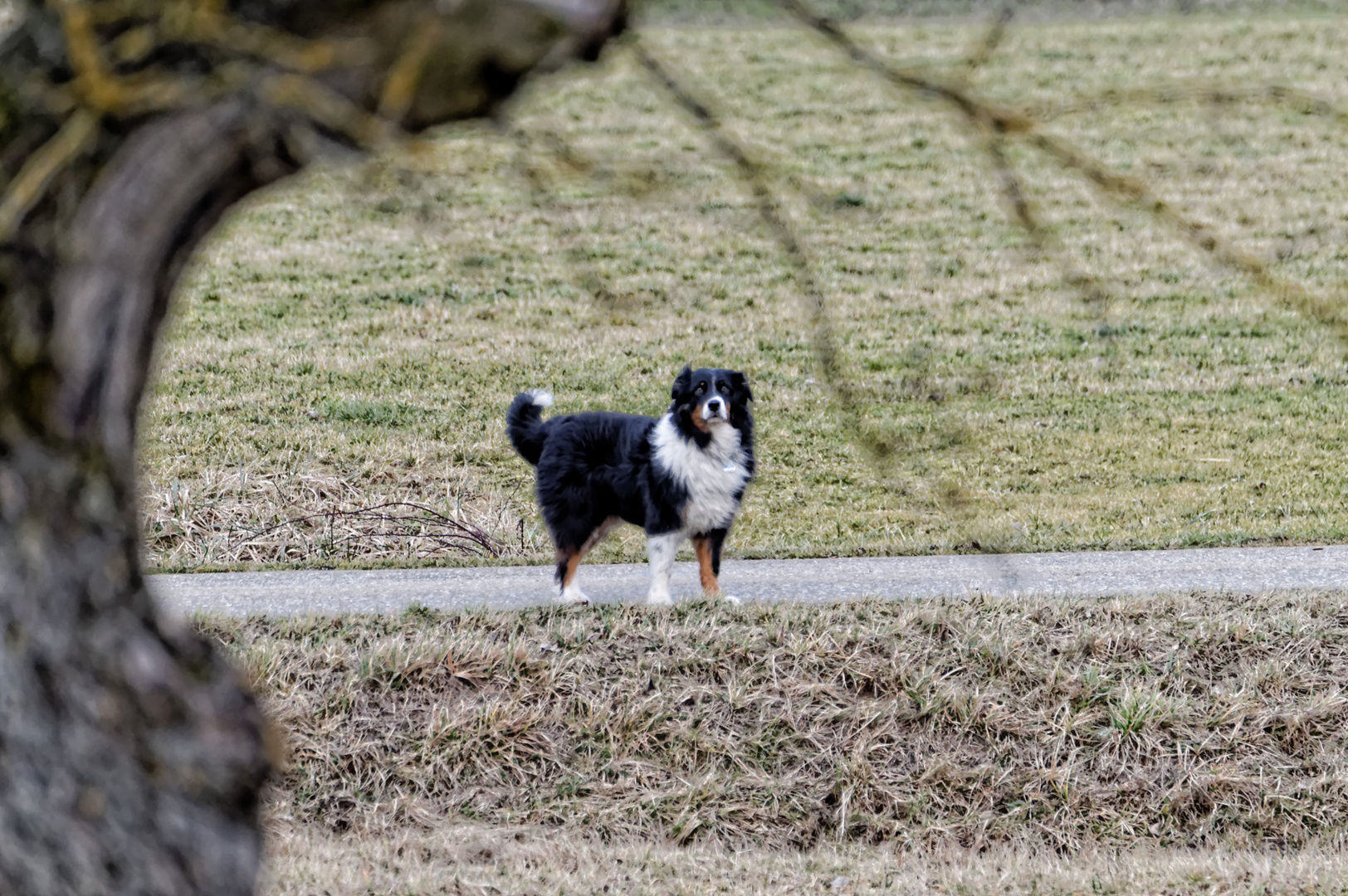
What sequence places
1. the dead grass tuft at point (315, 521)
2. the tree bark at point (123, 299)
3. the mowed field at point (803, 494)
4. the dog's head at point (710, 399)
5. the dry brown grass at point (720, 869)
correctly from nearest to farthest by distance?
1. the tree bark at point (123, 299)
2. the dry brown grass at point (720, 869)
3. the mowed field at point (803, 494)
4. the dog's head at point (710, 399)
5. the dead grass tuft at point (315, 521)

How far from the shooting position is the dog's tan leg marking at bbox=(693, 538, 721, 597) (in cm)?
708

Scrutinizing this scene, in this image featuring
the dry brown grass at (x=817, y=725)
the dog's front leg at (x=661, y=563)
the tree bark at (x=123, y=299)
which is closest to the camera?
the tree bark at (x=123, y=299)

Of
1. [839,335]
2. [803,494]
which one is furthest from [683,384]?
[839,335]

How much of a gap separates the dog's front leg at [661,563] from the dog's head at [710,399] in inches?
22.5

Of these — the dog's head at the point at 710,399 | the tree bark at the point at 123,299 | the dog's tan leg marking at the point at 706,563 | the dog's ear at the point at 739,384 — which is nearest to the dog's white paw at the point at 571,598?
the dog's tan leg marking at the point at 706,563

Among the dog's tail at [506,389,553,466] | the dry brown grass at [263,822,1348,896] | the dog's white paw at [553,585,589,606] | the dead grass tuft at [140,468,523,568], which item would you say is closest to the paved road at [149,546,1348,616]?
the dog's white paw at [553,585,589,606]

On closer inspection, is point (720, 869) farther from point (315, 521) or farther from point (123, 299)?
point (315, 521)

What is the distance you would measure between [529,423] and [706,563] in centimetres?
118

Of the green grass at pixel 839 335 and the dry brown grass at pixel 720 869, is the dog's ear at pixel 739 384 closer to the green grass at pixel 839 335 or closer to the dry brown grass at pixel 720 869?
the green grass at pixel 839 335

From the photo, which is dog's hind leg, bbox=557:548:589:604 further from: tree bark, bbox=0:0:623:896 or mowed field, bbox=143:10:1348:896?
tree bark, bbox=0:0:623:896

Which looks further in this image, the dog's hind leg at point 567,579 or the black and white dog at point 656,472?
the dog's hind leg at point 567,579

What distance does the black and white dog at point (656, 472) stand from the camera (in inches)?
266

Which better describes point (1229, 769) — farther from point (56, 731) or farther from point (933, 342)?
point (933, 342)

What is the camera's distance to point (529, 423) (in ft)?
24.0
